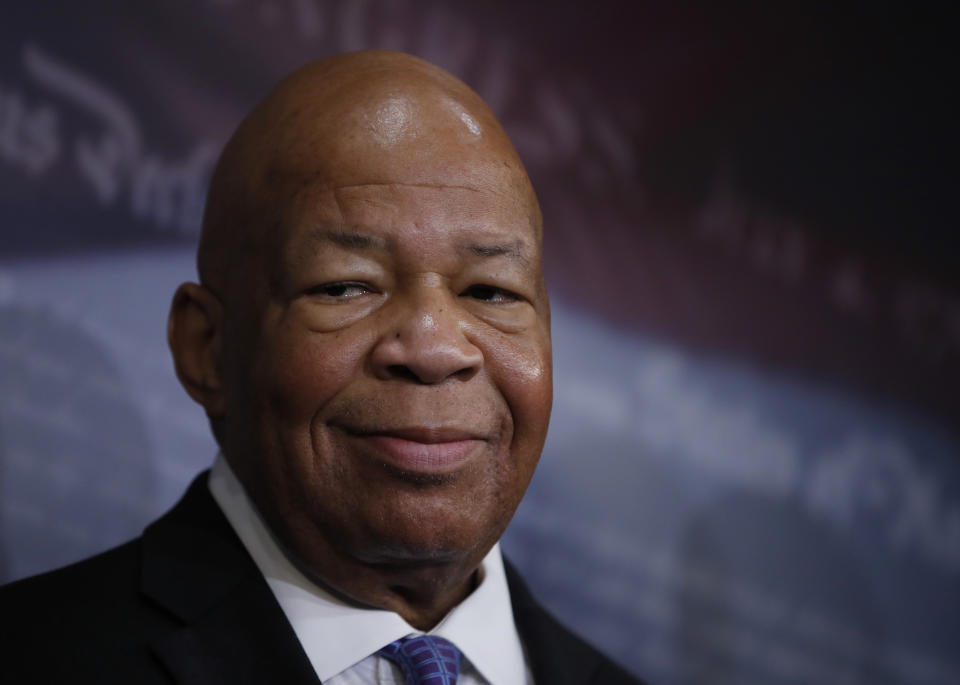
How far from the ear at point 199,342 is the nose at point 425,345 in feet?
0.88

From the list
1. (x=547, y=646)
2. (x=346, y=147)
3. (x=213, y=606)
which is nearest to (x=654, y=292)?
(x=547, y=646)

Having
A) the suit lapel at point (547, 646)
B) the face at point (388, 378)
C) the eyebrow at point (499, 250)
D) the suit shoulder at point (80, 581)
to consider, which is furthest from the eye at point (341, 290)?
the suit lapel at point (547, 646)

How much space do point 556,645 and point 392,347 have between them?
548 mm

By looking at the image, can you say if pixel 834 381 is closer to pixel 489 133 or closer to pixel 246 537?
pixel 489 133

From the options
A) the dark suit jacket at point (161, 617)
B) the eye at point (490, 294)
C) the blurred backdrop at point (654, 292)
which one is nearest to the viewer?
the dark suit jacket at point (161, 617)

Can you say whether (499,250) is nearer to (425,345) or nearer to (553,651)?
(425,345)

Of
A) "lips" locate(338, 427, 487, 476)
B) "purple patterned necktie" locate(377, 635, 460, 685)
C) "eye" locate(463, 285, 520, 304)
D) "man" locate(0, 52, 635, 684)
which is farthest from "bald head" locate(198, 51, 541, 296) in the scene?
"purple patterned necktie" locate(377, 635, 460, 685)

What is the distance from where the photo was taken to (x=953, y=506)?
7.97 feet

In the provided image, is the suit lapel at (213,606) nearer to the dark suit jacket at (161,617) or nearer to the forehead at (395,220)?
the dark suit jacket at (161,617)

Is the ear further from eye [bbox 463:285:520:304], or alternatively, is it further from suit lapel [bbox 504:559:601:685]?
suit lapel [bbox 504:559:601:685]

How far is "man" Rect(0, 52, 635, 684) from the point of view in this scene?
1168 millimetres

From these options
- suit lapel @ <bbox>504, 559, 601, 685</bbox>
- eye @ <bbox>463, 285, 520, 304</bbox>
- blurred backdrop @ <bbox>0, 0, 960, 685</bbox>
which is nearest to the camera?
eye @ <bbox>463, 285, 520, 304</bbox>

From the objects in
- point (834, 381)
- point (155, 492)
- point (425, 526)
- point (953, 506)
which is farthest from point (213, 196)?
point (953, 506)

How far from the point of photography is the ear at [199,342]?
52.4 inches
